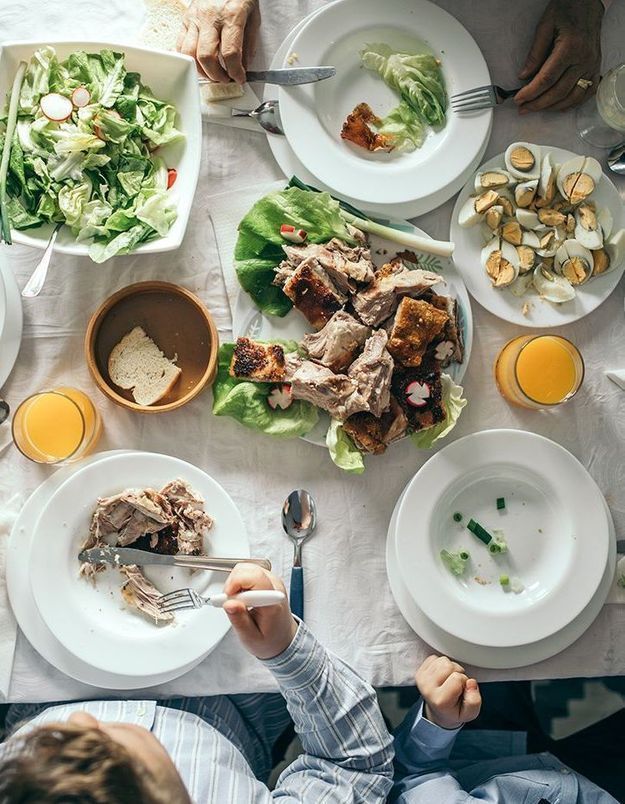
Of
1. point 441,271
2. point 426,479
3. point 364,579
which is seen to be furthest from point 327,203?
point 364,579

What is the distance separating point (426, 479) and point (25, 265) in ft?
3.55

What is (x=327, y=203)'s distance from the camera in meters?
1.81

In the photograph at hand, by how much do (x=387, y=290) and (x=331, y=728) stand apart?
0.99 m

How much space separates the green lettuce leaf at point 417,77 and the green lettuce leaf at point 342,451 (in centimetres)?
77

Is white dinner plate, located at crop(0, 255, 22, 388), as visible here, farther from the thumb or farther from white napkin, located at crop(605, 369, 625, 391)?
white napkin, located at crop(605, 369, 625, 391)

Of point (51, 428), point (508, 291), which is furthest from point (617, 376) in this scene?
point (51, 428)

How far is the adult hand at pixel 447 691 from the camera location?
1.79 metres

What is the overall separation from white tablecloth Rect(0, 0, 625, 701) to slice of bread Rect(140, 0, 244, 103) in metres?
0.03

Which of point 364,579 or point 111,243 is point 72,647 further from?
point 111,243

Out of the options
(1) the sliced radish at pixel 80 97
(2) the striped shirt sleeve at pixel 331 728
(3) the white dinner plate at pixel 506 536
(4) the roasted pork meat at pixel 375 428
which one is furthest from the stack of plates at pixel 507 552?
(1) the sliced radish at pixel 80 97

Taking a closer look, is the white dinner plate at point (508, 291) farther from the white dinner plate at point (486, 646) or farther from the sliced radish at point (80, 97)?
the sliced radish at point (80, 97)

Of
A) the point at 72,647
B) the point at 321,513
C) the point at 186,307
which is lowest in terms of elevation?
the point at 72,647

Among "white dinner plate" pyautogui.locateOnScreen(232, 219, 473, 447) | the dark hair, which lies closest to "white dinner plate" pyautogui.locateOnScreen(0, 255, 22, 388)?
"white dinner plate" pyautogui.locateOnScreen(232, 219, 473, 447)

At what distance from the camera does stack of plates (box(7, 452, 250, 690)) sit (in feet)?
5.73
